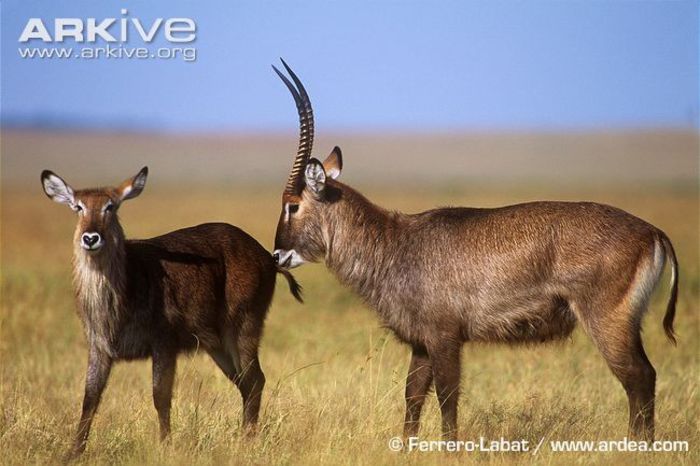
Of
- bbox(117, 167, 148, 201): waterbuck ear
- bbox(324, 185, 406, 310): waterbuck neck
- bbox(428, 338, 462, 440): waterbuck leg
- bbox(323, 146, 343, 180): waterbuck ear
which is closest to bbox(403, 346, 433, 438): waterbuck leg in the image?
bbox(428, 338, 462, 440): waterbuck leg

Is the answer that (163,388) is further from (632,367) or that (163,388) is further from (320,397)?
(632,367)

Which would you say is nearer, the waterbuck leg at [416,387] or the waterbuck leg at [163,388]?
the waterbuck leg at [163,388]

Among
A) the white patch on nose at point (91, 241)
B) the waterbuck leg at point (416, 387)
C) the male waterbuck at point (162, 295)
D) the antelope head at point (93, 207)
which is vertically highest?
the antelope head at point (93, 207)

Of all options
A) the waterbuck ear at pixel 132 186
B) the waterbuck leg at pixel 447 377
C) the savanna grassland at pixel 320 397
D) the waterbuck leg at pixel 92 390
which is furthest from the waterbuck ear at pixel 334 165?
the waterbuck leg at pixel 92 390

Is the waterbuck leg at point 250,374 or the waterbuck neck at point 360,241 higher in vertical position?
the waterbuck neck at point 360,241

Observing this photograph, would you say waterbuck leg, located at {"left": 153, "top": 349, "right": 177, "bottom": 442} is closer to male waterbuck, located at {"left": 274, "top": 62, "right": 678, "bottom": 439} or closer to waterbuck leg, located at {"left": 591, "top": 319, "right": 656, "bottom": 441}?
male waterbuck, located at {"left": 274, "top": 62, "right": 678, "bottom": 439}

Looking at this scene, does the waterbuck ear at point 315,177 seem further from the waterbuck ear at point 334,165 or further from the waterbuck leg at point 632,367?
the waterbuck leg at point 632,367

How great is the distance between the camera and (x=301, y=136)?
30.3 ft

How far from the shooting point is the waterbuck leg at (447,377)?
27.5 ft

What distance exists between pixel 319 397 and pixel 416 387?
1.46 metres

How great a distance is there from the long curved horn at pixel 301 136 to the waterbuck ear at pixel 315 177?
11 centimetres

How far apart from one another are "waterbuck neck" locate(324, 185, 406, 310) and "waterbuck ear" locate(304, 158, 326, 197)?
220mm

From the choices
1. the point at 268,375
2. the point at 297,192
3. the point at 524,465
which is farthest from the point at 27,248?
the point at 524,465

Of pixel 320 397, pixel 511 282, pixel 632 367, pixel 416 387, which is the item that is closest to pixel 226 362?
pixel 320 397
